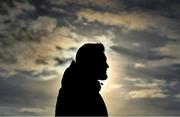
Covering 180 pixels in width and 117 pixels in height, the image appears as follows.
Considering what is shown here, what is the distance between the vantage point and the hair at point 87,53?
7.57 meters

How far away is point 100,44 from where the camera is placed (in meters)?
7.97

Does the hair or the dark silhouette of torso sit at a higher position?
the hair

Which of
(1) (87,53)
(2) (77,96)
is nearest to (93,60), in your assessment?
(1) (87,53)

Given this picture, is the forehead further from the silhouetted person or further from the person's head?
the silhouetted person

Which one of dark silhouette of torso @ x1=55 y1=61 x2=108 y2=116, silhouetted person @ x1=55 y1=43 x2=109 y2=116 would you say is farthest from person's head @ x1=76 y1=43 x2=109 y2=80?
dark silhouette of torso @ x1=55 y1=61 x2=108 y2=116

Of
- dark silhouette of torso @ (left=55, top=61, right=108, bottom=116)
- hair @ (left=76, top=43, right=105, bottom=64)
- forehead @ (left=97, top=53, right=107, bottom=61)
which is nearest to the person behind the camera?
dark silhouette of torso @ (left=55, top=61, right=108, bottom=116)

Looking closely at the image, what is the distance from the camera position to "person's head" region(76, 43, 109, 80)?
7590mm

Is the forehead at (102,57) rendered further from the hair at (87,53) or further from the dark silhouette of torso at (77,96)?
the dark silhouette of torso at (77,96)

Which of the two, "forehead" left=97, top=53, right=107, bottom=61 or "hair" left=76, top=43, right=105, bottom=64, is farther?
"forehead" left=97, top=53, right=107, bottom=61

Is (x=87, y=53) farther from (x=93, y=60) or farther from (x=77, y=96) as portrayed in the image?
(x=77, y=96)

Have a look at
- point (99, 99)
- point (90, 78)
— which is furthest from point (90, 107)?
point (90, 78)

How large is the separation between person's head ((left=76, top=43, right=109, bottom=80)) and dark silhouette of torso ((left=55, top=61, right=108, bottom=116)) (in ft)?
0.65

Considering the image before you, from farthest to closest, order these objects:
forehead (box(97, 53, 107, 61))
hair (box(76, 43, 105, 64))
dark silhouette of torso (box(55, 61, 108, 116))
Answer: forehead (box(97, 53, 107, 61)) < hair (box(76, 43, 105, 64)) < dark silhouette of torso (box(55, 61, 108, 116))

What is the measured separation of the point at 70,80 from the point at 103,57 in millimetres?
1502
